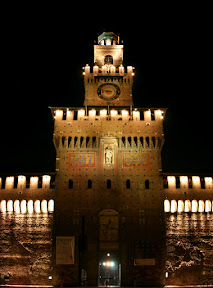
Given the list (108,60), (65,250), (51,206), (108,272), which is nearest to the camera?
(65,250)

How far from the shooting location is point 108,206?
23469mm

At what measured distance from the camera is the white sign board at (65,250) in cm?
2233

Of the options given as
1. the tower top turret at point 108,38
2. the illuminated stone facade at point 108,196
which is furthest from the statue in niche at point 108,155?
the tower top turret at point 108,38

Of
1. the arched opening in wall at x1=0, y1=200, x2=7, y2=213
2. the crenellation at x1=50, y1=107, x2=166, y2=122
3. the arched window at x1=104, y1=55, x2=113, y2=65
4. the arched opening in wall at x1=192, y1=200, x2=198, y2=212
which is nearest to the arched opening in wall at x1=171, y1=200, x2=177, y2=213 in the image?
the arched opening in wall at x1=192, y1=200, x2=198, y2=212

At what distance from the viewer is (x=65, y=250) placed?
22.5m

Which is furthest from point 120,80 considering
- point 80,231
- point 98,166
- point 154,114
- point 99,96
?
point 80,231

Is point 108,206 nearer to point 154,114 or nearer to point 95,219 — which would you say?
point 95,219

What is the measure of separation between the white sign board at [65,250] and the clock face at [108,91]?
1314 cm

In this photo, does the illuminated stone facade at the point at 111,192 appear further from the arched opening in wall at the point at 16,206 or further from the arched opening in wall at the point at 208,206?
the arched opening in wall at the point at 208,206

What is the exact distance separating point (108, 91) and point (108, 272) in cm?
1567

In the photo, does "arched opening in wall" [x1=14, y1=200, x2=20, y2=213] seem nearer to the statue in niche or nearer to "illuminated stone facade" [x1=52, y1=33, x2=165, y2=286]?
"illuminated stone facade" [x1=52, y1=33, x2=165, y2=286]

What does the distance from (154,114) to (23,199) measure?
12.6 metres

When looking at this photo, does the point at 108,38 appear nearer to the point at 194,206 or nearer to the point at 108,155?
the point at 108,155

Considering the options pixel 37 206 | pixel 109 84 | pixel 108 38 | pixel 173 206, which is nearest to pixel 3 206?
pixel 37 206
